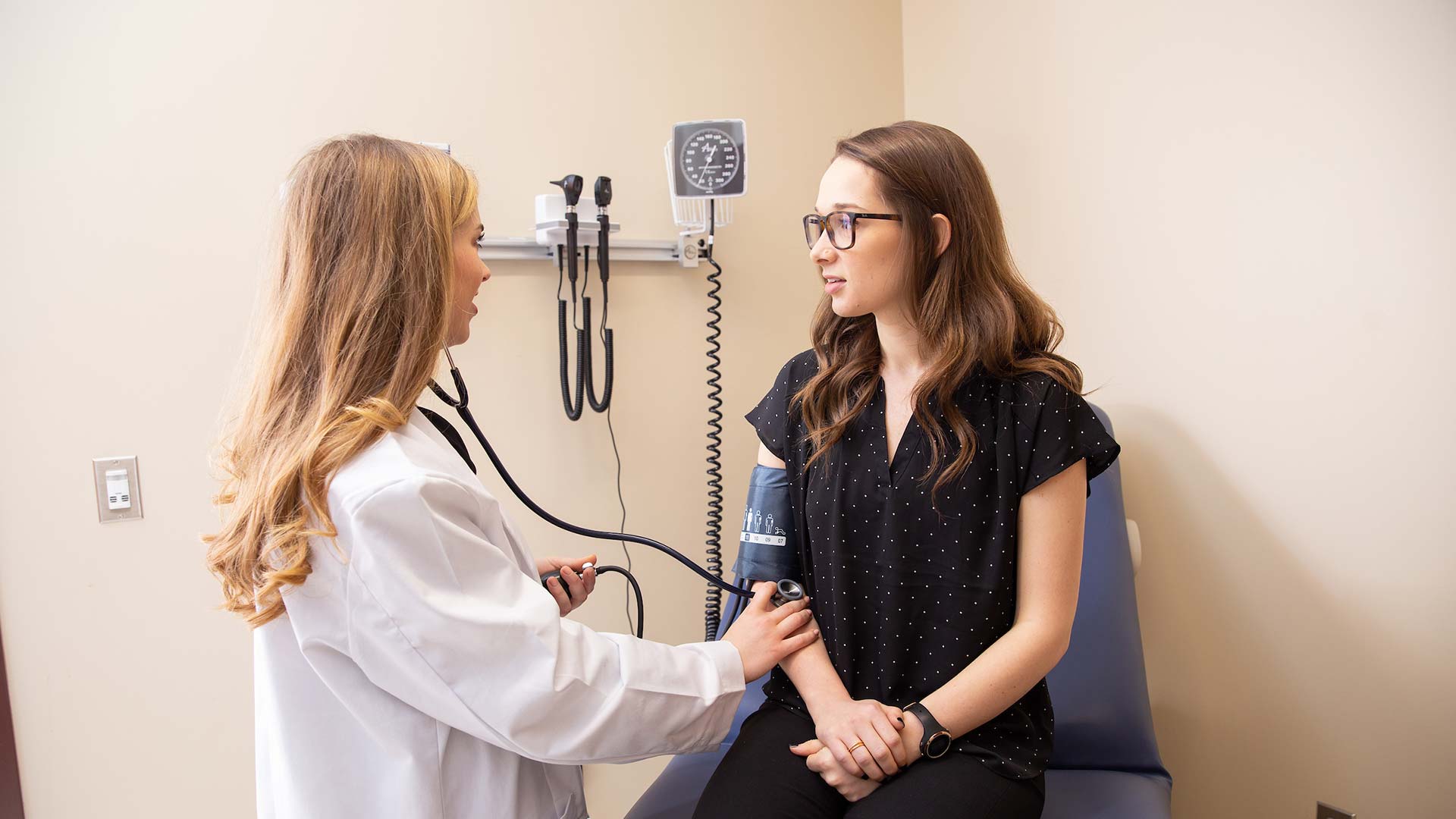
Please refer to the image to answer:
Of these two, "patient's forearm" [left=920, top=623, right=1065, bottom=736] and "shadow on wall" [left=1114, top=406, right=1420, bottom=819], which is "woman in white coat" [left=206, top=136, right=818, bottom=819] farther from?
"shadow on wall" [left=1114, top=406, right=1420, bottom=819]

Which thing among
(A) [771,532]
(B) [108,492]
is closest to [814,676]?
(A) [771,532]

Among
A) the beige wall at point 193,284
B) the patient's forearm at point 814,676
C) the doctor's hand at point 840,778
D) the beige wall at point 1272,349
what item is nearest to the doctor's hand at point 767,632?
the patient's forearm at point 814,676

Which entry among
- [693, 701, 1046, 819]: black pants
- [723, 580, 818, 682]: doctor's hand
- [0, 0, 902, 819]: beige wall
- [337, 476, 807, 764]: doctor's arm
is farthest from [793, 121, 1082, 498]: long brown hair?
[0, 0, 902, 819]: beige wall

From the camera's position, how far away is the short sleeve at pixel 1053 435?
1066mm

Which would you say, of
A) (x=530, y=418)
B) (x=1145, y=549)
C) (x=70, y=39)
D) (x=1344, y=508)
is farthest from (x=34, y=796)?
(x=1344, y=508)

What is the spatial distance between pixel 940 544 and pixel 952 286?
1.09 ft

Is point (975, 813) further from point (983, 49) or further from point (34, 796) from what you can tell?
point (983, 49)

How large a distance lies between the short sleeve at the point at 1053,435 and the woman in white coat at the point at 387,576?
1.52 ft

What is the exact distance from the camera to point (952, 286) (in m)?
1.15

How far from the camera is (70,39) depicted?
54.4 inches

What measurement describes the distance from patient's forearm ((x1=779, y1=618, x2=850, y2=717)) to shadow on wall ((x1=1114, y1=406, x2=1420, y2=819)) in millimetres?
829

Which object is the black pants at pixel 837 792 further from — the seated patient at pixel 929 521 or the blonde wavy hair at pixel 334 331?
the blonde wavy hair at pixel 334 331

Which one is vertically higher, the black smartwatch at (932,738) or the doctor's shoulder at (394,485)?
the doctor's shoulder at (394,485)

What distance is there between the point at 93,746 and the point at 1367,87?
223cm
